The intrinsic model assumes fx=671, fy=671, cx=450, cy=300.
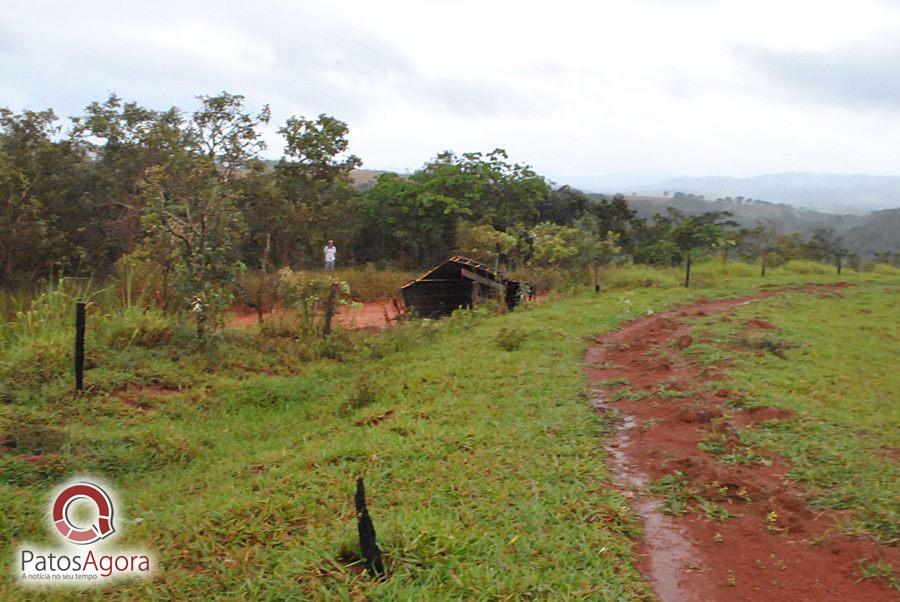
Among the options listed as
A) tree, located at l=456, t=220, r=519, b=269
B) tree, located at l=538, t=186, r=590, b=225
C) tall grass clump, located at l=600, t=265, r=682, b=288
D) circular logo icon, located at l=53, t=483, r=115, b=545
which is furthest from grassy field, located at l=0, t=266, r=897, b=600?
tree, located at l=538, t=186, r=590, b=225

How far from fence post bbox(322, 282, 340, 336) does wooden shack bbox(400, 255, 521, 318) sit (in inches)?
193

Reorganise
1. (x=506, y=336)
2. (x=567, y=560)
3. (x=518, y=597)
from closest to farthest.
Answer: (x=518, y=597) → (x=567, y=560) → (x=506, y=336)

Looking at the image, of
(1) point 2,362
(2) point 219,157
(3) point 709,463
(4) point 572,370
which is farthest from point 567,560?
(2) point 219,157

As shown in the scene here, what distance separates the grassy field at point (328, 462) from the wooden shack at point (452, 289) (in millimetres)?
5390

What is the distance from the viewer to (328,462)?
501 centimetres

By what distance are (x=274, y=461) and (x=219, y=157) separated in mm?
10052

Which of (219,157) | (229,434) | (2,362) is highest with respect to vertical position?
(219,157)

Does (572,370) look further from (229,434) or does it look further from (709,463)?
(229,434)

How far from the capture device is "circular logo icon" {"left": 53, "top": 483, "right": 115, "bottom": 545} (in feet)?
11.8

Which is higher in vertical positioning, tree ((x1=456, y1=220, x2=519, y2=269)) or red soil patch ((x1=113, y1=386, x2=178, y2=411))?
tree ((x1=456, y1=220, x2=519, y2=269))

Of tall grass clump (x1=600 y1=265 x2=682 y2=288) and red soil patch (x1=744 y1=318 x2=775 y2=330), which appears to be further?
tall grass clump (x1=600 y1=265 x2=682 y2=288)

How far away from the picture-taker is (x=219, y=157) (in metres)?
13.7

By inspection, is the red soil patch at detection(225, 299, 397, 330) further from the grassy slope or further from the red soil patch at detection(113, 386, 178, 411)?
the grassy slope

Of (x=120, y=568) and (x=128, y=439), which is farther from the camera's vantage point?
(x=128, y=439)
